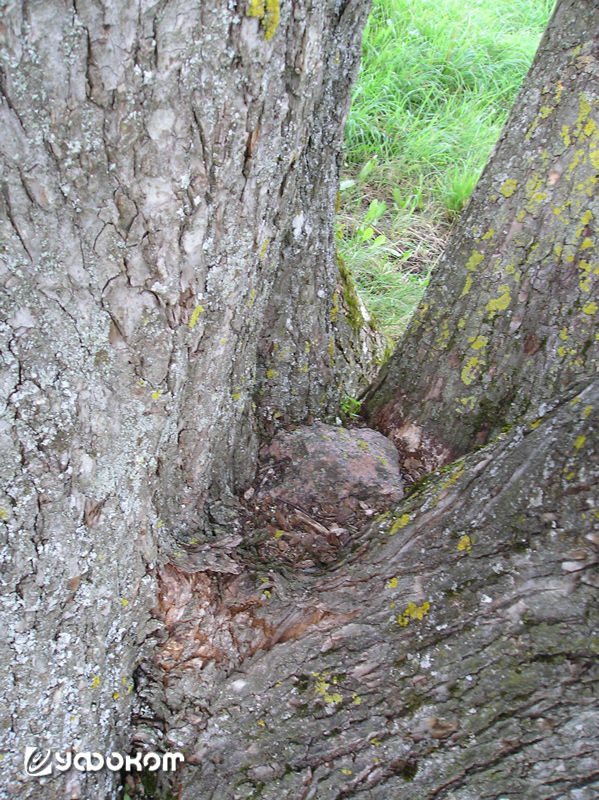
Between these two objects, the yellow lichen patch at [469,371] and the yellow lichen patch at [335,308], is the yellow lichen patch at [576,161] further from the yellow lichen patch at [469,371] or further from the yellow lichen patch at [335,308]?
the yellow lichen patch at [335,308]

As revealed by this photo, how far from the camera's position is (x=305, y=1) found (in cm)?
95

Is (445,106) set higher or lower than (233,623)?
higher

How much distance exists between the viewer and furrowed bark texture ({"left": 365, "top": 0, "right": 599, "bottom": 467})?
4.83ft

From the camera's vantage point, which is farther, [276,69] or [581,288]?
[581,288]

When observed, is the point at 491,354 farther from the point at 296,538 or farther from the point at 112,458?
the point at 112,458

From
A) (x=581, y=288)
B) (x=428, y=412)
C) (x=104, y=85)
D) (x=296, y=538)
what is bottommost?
(x=296, y=538)

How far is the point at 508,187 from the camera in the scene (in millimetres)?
1562

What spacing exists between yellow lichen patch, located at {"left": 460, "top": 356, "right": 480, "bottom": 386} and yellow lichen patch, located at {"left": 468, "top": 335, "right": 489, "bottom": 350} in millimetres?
29

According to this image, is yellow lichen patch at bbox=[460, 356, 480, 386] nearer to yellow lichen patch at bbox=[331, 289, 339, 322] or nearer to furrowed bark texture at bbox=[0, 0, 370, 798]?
yellow lichen patch at bbox=[331, 289, 339, 322]

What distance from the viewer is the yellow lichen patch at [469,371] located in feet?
5.35

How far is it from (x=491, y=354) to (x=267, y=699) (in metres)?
0.98

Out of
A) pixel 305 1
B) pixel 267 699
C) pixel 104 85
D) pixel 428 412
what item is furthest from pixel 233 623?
pixel 305 1

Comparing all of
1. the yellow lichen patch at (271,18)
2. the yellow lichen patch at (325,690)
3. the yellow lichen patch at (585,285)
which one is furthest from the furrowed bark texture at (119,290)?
the yellow lichen patch at (585,285)

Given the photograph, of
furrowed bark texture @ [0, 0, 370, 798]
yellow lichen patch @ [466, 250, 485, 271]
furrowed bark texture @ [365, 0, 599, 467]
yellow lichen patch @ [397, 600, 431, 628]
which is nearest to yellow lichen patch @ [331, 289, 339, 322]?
furrowed bark texture @ [365, 0, 599, 467]
